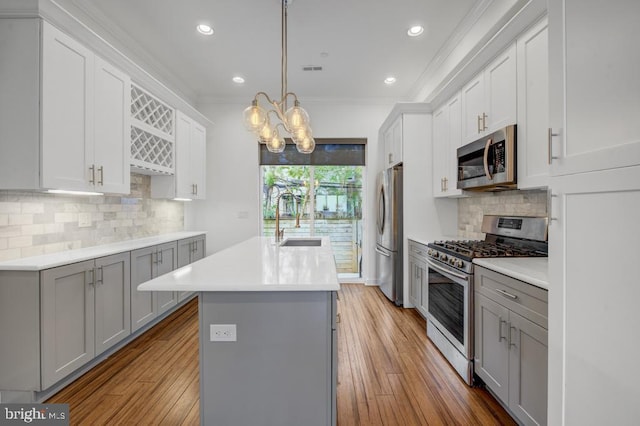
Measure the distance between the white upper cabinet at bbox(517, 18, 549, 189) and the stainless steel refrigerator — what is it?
1680mm

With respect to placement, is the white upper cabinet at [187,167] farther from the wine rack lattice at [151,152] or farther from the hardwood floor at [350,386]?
the hardwood floor at [350,386]

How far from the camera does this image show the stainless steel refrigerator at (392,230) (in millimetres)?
3678

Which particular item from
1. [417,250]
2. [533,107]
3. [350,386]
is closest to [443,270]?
[417,250]

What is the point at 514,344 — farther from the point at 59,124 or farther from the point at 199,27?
the point at 199,27

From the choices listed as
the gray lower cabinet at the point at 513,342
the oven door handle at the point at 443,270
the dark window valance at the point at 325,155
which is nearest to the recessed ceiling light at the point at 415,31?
the dark window valance at the point at 325,155

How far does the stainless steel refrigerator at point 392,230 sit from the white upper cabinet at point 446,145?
46cm

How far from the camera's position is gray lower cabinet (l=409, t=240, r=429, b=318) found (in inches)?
119

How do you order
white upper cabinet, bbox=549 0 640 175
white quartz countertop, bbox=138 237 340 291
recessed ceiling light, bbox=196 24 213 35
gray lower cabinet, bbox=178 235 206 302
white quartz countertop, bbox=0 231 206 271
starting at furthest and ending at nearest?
gray lower cabinet, bbox=178 235 206 302 → recessed ceiling light, bbox=196 24 213 35 → white quartz countertop, bbox=0 231 206 271 → white quartz countertop, bbox=138 237 340 291 → white upper cabinet, bbox=549 0 640 175

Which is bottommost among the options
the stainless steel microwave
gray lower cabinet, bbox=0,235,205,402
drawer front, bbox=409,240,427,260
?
gray lower cabinet, bbox=0,235,205,402

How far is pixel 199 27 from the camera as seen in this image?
287 centimetres

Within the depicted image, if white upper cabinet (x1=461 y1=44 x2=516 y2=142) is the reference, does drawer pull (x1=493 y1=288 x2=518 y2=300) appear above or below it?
below

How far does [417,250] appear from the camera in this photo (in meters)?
3.22

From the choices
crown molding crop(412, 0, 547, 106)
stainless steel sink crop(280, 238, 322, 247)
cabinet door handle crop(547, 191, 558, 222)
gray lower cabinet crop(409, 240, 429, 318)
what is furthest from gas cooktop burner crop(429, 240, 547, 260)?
crown molding crop(412, 0, 547, 106)

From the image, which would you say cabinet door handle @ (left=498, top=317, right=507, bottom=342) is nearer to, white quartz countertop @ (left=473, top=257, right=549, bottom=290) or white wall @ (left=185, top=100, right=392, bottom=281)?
white quartz countertop @ (left=473, top=257, right=549, bottom=290)
